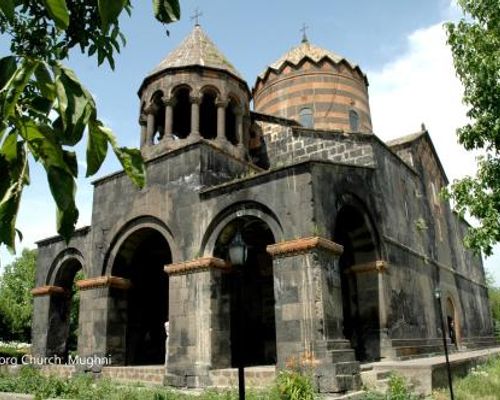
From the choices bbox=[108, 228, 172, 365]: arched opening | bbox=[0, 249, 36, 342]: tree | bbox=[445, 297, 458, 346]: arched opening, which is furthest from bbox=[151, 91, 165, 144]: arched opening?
bbox=[0, 249, 36, 342]: tree

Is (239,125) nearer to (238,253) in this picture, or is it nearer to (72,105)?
(238,253)

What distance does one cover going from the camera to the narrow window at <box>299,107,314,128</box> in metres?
19.2

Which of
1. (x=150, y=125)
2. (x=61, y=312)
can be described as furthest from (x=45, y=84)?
(x=61, y=312)

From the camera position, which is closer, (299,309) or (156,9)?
(156,9)

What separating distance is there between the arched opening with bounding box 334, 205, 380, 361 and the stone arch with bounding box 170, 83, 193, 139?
5696 millimetres

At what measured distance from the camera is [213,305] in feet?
34.9

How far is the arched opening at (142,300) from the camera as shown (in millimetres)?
13016

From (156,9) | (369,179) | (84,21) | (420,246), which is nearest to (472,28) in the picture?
(369,179)

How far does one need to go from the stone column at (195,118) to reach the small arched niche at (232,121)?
46.3 inches

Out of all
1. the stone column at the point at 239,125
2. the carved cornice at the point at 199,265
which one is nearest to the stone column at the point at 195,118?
the stone column at the point at 239,125

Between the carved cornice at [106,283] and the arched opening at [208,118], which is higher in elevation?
the arched opening at [208,118]

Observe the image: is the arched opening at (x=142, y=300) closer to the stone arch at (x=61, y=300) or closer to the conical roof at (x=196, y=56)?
the stone arch at (x=61, y=300)

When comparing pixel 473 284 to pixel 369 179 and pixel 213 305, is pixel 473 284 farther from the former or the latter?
pixel 213 305

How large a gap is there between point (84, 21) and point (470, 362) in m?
12.1
